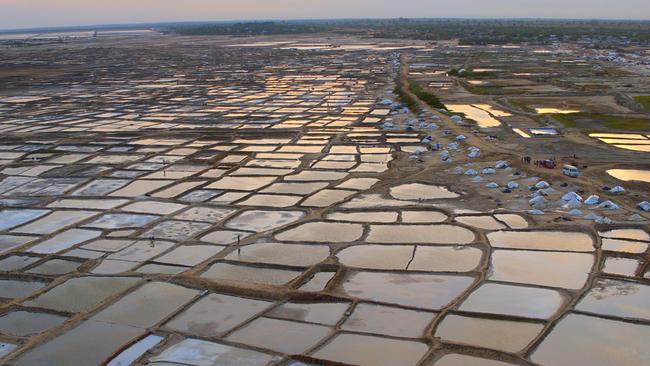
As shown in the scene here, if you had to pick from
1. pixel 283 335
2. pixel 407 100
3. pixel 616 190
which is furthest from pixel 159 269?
pixel 407 100

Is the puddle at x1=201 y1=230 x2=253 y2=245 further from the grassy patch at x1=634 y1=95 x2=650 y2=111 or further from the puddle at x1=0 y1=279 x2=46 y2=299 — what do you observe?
the grassy patch at x1=634 y1=95 x2=650 y2=111

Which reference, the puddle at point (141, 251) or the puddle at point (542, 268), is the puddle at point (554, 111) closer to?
the puddle at point (542, 268)

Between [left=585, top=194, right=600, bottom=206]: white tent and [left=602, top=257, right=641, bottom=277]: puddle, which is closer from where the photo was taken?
[left=602, top=257, right=641, bottom=277]: puddle

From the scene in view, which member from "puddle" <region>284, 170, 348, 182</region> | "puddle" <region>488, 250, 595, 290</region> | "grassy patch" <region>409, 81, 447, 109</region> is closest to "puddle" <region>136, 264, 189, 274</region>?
"puddle" <region>488, 250, 595, 290</region>

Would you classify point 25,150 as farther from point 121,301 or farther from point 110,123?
point 121,301

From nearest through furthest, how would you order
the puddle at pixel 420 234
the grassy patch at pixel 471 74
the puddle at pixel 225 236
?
the puddle at pixel 420 234
the puddle at pixel 225 236
the grassy patch at pixel 471 74

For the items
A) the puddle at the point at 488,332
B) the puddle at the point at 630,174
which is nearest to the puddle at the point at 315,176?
the puddle at the point at 630,174
